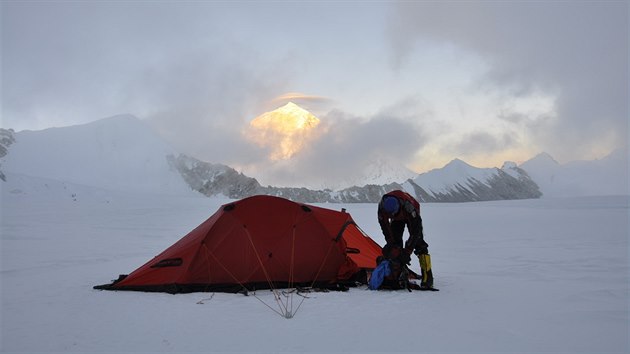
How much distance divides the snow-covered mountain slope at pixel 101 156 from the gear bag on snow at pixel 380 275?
81486 millimetres

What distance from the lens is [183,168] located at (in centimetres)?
16588

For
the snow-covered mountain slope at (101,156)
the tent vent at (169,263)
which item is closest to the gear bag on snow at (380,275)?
the tent vent at (169,263)

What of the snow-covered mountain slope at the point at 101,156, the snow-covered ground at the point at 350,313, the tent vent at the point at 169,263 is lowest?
the snow-covered ground at the point at 350,313

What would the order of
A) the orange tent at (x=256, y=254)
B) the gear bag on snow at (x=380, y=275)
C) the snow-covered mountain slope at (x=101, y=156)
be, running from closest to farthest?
1. the orange tent at (x=256, y=254)
2. the gear bag on snow at (x=380, y=275)
3. the snow-covered mountain slope at (x=101, y=156)

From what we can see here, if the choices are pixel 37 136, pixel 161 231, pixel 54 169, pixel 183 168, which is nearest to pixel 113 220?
pixel 161 231

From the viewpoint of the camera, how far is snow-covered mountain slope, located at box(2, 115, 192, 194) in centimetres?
9550

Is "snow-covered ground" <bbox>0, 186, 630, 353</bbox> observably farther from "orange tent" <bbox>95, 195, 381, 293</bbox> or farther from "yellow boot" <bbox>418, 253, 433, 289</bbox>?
"orange tent" <bbox>95, 195, 381, 293</bbox>

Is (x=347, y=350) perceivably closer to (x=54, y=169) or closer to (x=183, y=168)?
(x=54, y=169)

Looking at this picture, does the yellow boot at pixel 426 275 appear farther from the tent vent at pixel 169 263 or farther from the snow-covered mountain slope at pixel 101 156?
the snow-covered mountain slope at pixel 101 156

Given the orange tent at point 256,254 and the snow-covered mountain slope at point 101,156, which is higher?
the snow-covered mountain slope at point 101,156

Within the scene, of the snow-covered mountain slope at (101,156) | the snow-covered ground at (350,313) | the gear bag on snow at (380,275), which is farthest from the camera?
the snow-covered mountain slope at (101,156)

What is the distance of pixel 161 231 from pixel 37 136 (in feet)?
374

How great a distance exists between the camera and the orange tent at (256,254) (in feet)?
23.3

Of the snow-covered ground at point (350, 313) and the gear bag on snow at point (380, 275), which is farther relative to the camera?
the gear bag on snow at point (380, 275)
